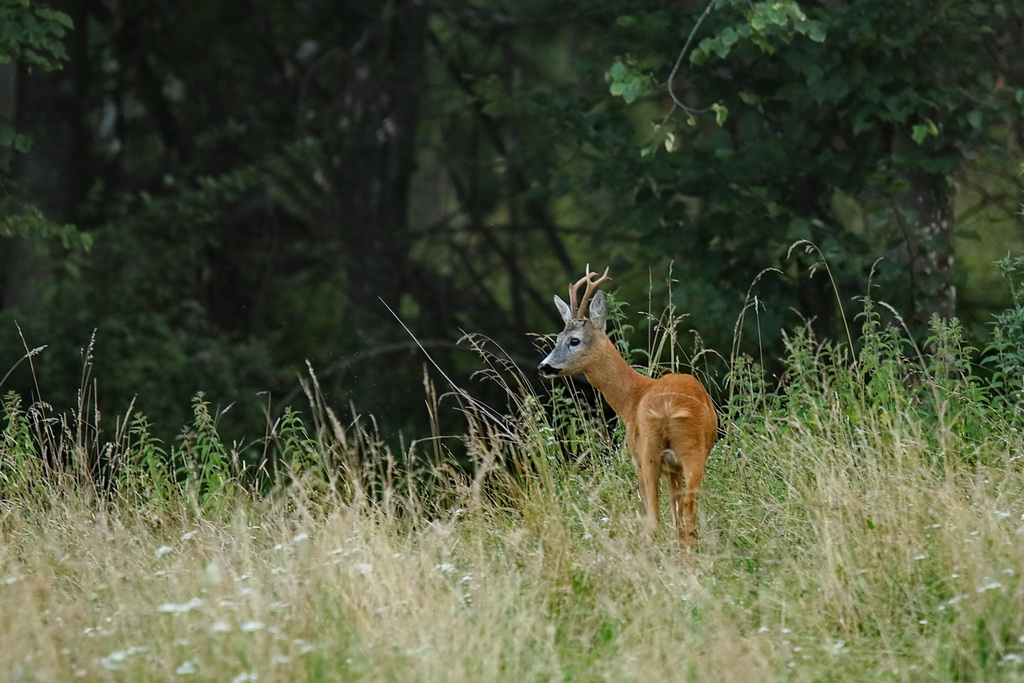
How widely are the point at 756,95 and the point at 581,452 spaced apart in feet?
13.0

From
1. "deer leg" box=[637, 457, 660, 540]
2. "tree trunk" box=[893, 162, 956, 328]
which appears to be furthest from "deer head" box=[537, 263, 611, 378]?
"tree trunk" box=[893, 162, 956, 328]

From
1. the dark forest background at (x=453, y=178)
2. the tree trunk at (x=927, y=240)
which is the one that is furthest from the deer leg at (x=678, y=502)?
the tree trunk at (x=927, y=240)

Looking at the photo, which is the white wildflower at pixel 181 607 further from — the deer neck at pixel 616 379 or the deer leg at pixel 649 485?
the deer neck at pixel 616 379

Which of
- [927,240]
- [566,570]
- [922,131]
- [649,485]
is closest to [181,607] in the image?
[566,570]

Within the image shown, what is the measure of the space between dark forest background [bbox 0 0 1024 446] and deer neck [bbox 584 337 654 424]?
101cm

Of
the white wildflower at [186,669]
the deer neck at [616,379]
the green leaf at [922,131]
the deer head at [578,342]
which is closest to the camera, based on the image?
the white wildflower at [186,669]

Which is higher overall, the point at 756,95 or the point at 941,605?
the point at 756,95

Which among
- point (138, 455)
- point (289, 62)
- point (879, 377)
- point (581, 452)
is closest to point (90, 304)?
point (289, 62)

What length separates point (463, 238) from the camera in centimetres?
1561

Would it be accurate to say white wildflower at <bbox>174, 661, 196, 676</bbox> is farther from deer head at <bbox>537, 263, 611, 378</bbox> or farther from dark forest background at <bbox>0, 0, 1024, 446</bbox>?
dark forest background at <bbox>0, 0, 1024, 446</bbox>

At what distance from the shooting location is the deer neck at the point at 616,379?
5.71 m

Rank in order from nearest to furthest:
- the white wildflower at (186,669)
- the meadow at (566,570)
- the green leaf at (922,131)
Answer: the white wildflower at (186,669) < the meadow at (566,570) < the green leaf at (922,131)

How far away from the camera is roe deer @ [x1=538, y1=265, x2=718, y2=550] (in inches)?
208

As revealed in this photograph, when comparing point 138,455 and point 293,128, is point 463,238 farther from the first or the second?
point 138,455
